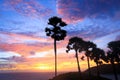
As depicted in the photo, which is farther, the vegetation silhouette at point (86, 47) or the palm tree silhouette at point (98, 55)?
the palm tree silhouette at point (98, 55)

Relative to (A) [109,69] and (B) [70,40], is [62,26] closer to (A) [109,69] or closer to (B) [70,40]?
(B) [70,40]

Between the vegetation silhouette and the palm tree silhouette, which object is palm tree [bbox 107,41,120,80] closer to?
the vegetation silhouette

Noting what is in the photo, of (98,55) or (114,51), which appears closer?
(114,51)

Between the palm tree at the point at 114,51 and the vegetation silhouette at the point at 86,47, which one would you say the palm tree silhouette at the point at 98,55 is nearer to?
the vegetation silhouette at the point at 86,47

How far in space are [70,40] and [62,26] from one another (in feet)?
56.1

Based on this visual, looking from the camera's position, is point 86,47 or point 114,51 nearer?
point 114,51

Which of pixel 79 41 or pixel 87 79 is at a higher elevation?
pixel 79 41

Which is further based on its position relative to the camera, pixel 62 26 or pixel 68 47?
pixel 68 47

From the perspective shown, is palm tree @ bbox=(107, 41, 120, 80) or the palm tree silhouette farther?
the palm tree silhouette

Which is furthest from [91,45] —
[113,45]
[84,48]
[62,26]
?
[62,26]

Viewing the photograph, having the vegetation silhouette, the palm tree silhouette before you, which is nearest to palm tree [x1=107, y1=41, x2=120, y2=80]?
the vegetation silhouette

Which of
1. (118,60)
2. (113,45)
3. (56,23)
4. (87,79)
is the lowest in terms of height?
(87,79)

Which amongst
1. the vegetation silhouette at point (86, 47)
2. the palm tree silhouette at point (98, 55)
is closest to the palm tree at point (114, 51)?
the vegetation silhouette at point (86, 47)

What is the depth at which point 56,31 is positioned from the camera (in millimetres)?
49625
